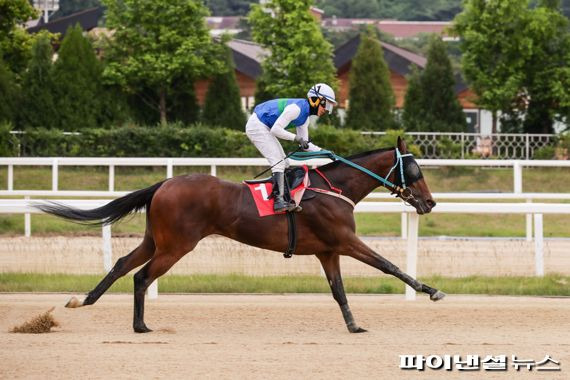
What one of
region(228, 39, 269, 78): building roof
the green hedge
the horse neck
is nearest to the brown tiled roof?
region(228, 39, 269, 78): building roof

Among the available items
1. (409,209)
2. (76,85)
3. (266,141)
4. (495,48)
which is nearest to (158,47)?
(76,85)

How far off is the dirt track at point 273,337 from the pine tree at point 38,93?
14.5 meters

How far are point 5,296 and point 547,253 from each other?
6.14 metres

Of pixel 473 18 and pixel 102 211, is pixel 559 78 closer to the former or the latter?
pixel 473 18

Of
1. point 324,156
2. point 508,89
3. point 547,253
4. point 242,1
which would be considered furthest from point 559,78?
point 242,1

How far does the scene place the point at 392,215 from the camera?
1823cm

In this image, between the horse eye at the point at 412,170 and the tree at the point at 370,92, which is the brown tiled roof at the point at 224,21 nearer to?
the tree at the point at 370,92

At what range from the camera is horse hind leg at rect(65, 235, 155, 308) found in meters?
8.56

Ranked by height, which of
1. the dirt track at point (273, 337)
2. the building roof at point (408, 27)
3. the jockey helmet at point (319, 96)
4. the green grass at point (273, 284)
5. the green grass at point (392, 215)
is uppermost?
the building roof at point (408, 27)

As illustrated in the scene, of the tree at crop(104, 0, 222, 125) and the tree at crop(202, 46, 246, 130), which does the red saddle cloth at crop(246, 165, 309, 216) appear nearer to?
the tree at crop(202, 46, 246, 130)

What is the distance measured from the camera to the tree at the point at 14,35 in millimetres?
26031

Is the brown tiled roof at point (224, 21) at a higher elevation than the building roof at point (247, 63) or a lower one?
higher

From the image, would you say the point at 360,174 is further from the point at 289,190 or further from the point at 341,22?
the point at 341,22

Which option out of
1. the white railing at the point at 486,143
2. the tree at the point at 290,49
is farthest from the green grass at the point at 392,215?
the tree at the point at 290,49
